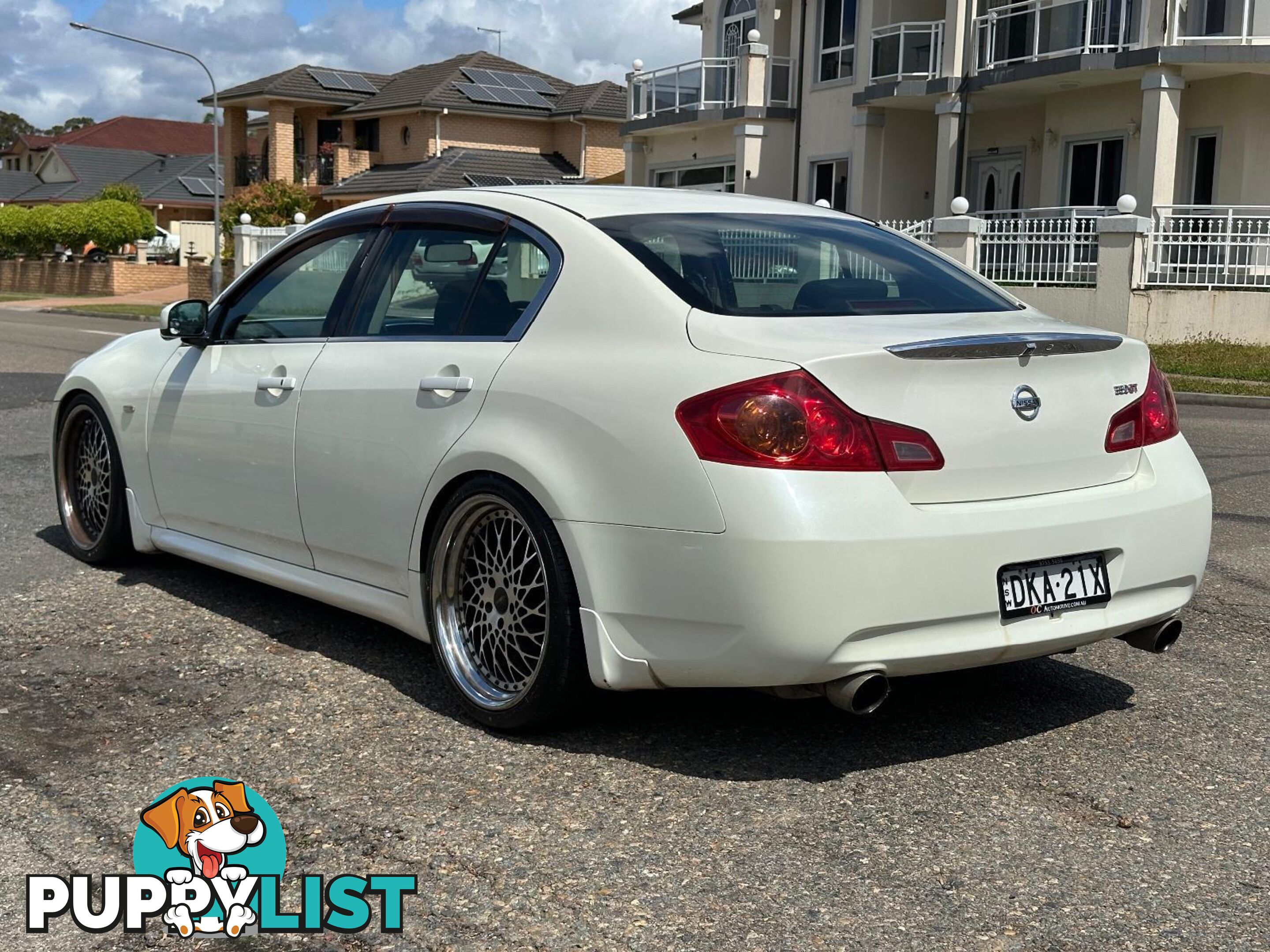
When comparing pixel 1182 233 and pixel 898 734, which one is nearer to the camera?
pixel 898 734

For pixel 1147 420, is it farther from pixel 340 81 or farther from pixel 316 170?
pixel 340 81

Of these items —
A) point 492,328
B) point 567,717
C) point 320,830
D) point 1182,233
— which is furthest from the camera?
point 1182,233

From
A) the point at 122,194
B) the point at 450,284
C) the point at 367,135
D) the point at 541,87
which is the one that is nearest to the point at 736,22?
the point at 541,87

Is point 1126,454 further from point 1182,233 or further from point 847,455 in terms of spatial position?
point 1182,233

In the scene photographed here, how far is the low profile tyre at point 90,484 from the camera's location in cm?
644

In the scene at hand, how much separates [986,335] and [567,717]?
158cm

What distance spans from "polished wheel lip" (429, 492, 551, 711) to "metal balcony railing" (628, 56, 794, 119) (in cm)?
3025

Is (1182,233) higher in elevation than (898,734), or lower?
higher

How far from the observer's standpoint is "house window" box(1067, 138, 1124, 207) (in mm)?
27266

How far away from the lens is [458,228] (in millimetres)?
4992

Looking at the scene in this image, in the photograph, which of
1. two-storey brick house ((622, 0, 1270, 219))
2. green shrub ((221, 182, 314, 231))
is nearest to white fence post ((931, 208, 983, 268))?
two-storey brick house ((622, 0, 1270, 219))

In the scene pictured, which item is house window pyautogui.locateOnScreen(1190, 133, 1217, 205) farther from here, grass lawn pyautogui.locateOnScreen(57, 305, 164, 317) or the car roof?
grass lawn pyautogui.locateOnScreen(57, 305, 164, 317)

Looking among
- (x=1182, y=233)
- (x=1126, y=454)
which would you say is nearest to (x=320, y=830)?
(x=1126, y=454)

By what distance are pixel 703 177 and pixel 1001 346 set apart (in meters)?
33.3
